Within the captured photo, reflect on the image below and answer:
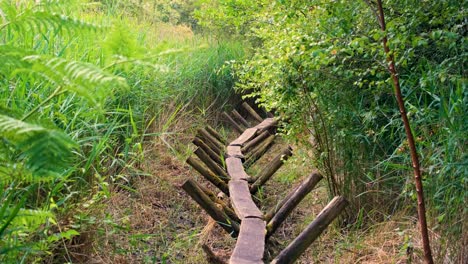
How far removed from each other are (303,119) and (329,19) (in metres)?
0.97

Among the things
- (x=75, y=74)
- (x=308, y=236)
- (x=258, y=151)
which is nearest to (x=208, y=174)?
(x=258, y=151)

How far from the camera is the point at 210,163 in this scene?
4.88 m

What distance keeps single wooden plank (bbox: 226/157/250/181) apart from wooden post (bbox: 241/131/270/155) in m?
0.59

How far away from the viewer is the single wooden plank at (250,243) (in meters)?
2.66

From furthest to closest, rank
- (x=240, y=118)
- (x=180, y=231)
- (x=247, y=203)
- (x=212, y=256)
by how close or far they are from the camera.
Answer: (x=240, y=118) → (x=180, y=231) → (x=247, y=203) → (x=212, y=256)

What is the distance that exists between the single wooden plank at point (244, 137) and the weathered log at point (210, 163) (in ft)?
3.61

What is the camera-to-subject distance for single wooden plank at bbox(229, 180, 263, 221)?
352 cm

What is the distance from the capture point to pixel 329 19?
3.52 metres

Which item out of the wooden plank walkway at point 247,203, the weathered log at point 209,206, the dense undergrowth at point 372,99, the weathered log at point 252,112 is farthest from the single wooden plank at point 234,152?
the weathered log at point 252,112

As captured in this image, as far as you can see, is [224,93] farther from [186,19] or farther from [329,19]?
[186,19]

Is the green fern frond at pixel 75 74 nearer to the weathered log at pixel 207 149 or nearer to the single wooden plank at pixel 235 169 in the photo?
the single wooden plank at pixel 235 169

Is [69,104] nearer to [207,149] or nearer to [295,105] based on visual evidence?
[295,105]

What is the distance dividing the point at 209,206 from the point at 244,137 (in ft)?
9.02

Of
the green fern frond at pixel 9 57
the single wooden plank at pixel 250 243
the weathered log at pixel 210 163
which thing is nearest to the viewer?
the green fern frond at pixel 9 57
